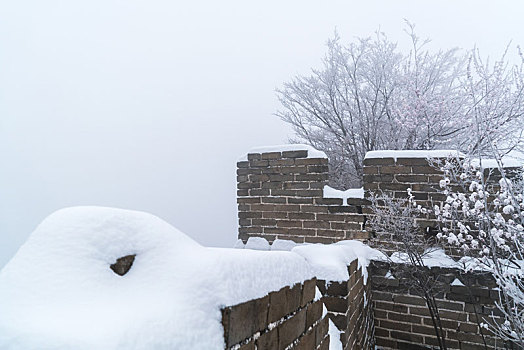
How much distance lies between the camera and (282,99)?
33.2 ft

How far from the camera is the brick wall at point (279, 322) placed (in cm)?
81

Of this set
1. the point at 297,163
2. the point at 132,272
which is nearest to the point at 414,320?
the point at 297,163

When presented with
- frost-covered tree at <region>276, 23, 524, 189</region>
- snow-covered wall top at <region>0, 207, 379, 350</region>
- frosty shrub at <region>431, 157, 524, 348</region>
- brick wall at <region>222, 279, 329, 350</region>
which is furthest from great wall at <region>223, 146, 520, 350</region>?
frost-covered tree at <region>276, 23, 524, 189</region>

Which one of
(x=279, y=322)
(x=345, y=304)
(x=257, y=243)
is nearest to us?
(x=279, y=322)

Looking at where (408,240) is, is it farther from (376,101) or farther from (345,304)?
(376,101)

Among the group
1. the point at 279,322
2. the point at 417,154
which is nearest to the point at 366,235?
the point at 417,154

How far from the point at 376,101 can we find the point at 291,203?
593cm

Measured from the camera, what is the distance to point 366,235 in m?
3.81

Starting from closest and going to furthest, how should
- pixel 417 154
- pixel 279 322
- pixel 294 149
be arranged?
pixel 279 322 → pixel 417 154 → pixel 294 149

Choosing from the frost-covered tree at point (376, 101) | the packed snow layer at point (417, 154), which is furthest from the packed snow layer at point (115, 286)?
the frost-covered tree at point (376, 101)

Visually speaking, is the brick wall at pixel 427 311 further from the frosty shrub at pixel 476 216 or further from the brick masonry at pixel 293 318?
the brick masonry at pixel 293 318

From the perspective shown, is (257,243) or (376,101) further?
(376,101)

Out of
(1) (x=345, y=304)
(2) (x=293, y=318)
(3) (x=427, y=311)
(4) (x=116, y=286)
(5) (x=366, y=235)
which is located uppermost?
(4) (x=116, y=286)

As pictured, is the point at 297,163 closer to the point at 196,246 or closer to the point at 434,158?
the point at 434,158
